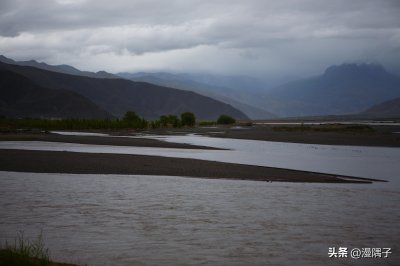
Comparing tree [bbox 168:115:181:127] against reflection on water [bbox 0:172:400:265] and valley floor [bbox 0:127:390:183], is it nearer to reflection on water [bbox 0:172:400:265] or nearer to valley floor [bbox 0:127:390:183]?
valley floor [bbox 0:127:390:183]

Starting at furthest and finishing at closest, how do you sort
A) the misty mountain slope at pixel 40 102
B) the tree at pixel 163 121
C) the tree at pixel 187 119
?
the misty mountain slope at pixel 40 102
the tree at pixel 187 119
the tree at pixel 163 121

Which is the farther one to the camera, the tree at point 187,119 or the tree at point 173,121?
the tree at point 187,119

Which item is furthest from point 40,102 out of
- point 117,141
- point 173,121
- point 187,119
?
point 117,141

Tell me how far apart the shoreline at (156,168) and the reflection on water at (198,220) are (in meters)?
2.31

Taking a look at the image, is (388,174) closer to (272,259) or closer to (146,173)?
(146,173)

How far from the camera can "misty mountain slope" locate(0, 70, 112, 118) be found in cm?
17888

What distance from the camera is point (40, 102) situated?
18688cm

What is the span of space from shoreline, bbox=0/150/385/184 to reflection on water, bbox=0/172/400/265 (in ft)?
7.57

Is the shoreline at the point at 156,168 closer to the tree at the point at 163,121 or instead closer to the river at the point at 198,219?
the river at the point at 198,219

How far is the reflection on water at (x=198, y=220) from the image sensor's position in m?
11.4

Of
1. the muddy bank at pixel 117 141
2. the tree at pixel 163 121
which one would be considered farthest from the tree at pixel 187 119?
the muddy bank at pixel 117 141

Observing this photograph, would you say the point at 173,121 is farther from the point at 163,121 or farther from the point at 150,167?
the point at 150,167

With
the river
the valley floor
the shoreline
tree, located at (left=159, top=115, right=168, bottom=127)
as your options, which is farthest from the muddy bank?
tree, located at (left=159, top=115, right=168, bottom=127)

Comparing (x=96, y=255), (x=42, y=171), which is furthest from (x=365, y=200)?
(x=42, y=171)
